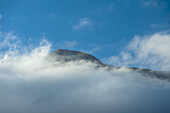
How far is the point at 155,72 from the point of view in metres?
160

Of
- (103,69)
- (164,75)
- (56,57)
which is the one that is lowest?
(164,75)

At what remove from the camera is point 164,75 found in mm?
157500

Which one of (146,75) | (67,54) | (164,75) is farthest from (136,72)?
(67,54)

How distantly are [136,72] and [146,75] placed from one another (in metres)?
8.81

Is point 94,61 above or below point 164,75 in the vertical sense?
above

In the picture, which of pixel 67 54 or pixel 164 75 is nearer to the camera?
pixel 164 75

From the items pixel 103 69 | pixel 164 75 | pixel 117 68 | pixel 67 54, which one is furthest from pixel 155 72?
pixel 67 54

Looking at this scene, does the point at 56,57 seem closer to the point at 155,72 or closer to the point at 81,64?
the point at 81,64

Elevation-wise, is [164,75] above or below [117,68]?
below

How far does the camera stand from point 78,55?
172m

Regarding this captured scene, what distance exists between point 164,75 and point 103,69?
51710 millimetres

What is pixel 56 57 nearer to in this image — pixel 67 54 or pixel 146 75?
pixel 67 54

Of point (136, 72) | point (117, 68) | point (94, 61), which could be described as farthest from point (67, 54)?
point (136, 72)

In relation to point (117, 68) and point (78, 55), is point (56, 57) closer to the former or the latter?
point (78, 55)
